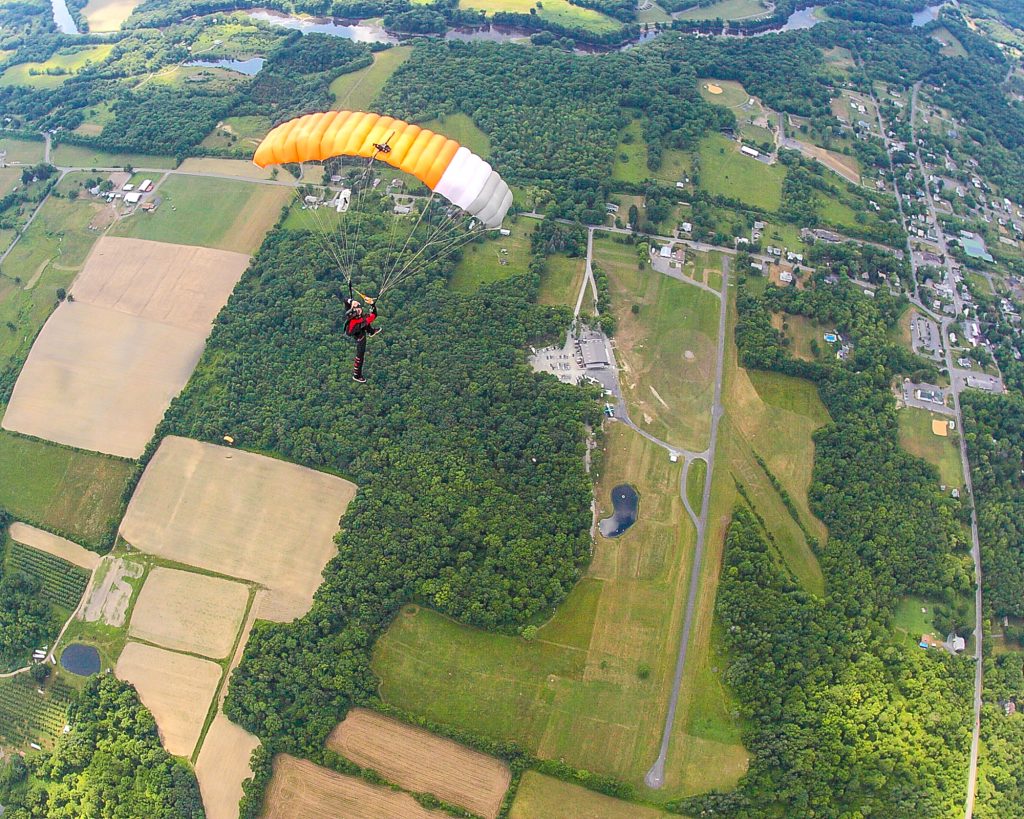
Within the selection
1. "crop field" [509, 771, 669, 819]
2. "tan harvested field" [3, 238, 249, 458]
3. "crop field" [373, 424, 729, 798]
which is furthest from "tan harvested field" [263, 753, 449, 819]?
"tan harvested field" [3, 238, 249, 458]

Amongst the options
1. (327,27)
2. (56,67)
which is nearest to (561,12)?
(327,27)

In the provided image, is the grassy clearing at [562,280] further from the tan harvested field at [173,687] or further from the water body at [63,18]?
the water body at [63,18]

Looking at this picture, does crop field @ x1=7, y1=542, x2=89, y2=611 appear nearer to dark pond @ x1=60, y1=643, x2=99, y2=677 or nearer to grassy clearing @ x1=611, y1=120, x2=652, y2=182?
dark pond @ x1=60, y1=643, x2=99, y2=677

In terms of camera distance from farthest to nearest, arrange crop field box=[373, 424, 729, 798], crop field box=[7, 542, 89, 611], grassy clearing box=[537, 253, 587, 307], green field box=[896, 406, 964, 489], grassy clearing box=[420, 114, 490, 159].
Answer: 1. grassy clearing box=[420, 114, 490, 159]
2. grassy clearing box=[537, 253, 587, 307]
3. green field box=[896, 406, 964, 489]
4. crop field box=[7, 542, 89, 611]
5. crop field box=[373, 424, 729, 798]

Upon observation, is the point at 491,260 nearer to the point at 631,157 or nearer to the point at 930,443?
the point at 631,157

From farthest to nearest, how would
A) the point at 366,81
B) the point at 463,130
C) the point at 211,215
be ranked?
1. the point at 366,81
2. the point at 463,130
3. the point at 211,215

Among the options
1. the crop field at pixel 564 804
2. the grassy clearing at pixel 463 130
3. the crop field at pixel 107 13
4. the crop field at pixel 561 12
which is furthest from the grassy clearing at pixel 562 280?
the crop field at pixel 107 13
